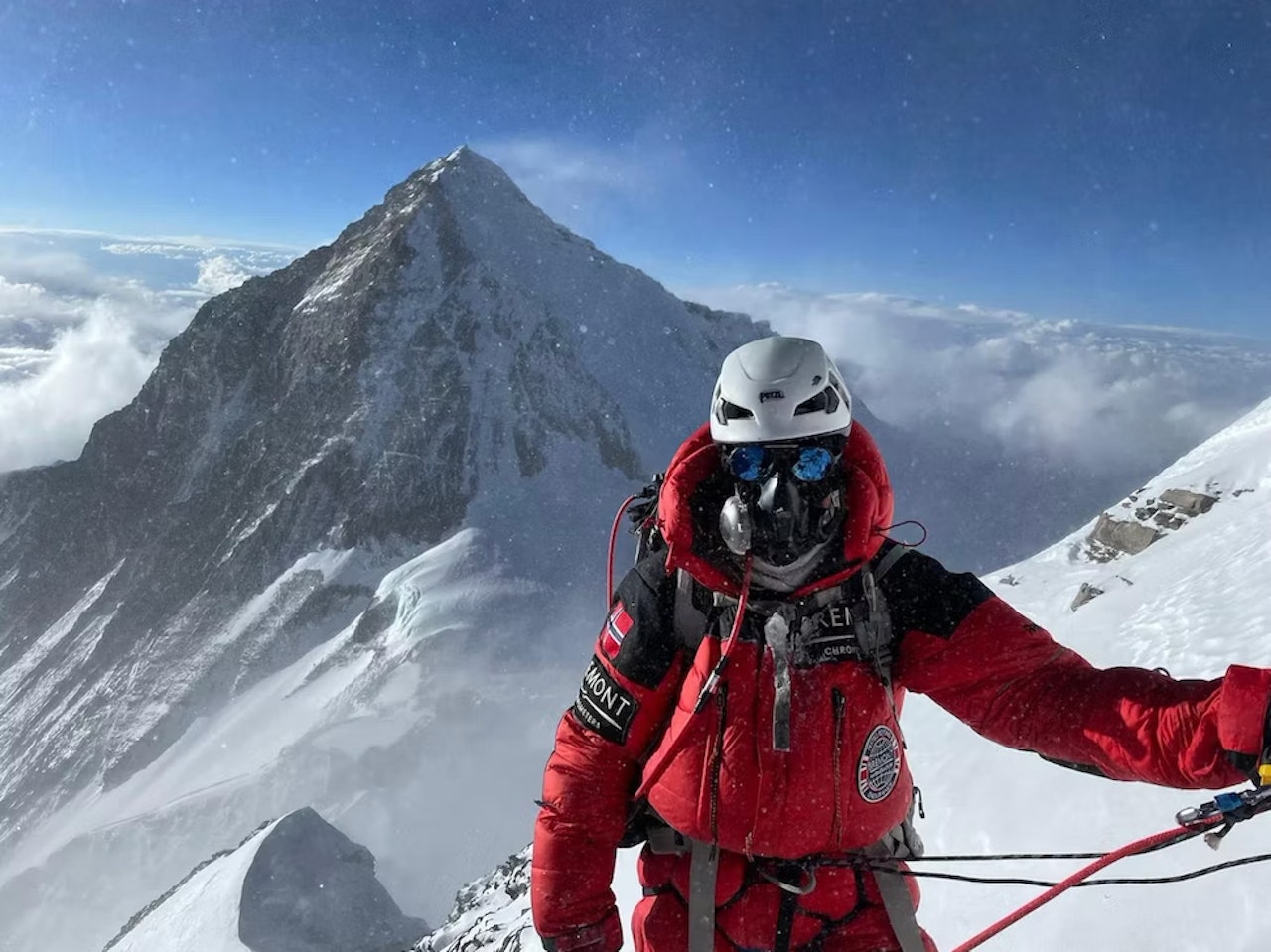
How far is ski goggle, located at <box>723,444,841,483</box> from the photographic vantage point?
3.57 metres

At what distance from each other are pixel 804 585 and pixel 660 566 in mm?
670

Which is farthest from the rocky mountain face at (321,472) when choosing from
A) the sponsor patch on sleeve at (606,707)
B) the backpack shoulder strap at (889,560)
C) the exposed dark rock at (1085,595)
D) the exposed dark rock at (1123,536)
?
the backpack shoulder strap at (889,560)

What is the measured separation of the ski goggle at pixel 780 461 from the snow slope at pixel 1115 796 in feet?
14.3

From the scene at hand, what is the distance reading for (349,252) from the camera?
130 metres

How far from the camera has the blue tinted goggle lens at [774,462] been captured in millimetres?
3568

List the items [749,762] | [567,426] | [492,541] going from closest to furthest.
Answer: [749,762] → [492,541] → [567,426]

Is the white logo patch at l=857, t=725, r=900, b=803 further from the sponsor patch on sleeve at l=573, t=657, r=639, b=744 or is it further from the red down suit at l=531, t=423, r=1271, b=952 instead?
the sponsor patch on sleeve at l=573, t=657, r=639, b=744

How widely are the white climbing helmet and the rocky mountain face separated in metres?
73.5

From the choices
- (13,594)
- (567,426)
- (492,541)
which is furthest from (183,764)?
(13,594)

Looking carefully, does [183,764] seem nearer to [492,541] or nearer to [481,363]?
[492,541]

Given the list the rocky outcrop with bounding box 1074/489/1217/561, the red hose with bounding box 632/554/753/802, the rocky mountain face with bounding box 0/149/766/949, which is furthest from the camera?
the rocky mountain face with bounding box 0/149/766/949

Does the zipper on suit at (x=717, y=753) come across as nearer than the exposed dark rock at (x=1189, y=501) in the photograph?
Yes

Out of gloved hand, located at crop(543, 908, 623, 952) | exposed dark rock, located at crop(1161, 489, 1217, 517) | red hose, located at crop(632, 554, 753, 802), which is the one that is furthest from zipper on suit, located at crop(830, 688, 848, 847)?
exposed dark rock, located at crop(1161, 489, 1217, 517)

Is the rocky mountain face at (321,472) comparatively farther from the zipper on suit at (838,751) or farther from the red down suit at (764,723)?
the zipper on suit at (838,751)
